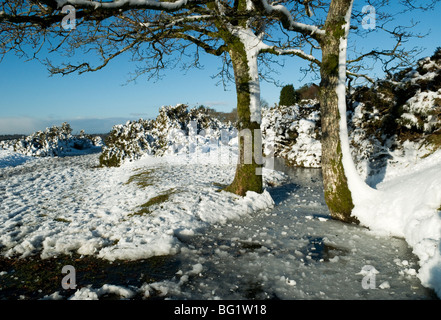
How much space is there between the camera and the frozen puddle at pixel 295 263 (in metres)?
2.83

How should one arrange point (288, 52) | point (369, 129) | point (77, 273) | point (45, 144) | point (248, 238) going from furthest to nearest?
point (45, 144) → point (369, 129) → point (288, 52) → point (248, 238) → point (77, 273)

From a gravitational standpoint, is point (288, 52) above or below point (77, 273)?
above

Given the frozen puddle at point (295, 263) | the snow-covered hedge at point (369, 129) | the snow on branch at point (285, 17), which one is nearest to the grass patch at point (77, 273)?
the frozen puddle at point (295, 263)

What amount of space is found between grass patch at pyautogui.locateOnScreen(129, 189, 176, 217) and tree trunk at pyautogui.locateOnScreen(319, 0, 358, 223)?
4.14 m

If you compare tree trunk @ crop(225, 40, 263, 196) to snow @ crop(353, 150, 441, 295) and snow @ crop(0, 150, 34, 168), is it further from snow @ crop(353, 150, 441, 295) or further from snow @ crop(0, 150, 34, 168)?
snow @ crop(0, 150, 34, 168)

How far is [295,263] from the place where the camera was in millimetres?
3467

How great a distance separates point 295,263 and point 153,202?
421 centimetres

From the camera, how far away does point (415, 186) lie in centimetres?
443

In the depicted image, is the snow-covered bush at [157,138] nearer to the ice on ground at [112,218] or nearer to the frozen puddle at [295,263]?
the ice on ground at [112,218]

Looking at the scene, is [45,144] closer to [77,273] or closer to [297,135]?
[297,135]

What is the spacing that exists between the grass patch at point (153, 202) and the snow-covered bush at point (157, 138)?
9998 mm

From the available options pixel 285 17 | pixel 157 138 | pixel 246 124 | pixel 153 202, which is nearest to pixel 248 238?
pixel 246 124
